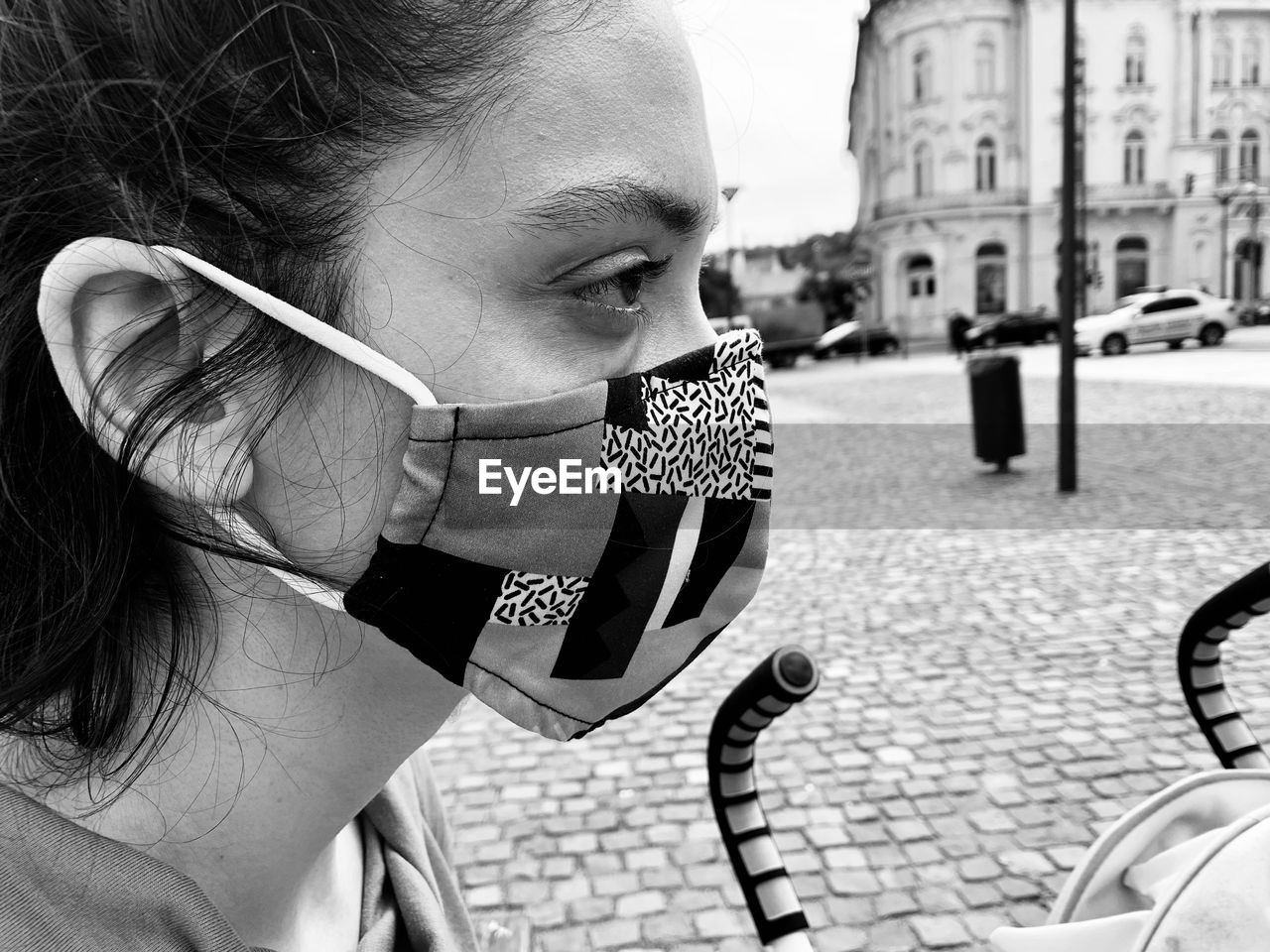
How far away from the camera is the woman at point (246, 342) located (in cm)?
102

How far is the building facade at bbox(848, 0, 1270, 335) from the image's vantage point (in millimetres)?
47188

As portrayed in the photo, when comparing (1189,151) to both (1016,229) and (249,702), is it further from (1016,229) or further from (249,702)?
(249,702)

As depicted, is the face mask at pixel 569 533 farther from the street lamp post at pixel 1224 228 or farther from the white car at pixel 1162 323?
the street lamp post at pixel 1224 228

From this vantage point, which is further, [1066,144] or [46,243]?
[1066,144]

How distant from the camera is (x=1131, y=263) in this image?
162 ft

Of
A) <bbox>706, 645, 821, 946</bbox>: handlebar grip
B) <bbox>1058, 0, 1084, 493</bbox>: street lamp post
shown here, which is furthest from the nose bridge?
<bbox>1058, 0, 1084, 493</bbox>: street lamp post

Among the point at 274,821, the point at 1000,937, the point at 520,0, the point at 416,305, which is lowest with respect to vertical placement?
the point at 1000,937

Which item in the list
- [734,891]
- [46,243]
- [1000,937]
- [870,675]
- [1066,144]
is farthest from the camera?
[1066,144]

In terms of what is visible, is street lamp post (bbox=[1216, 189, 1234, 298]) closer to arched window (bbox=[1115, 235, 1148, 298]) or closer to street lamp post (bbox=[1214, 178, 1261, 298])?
street lamp post (bbox=[1214, 178, 1261, 298])

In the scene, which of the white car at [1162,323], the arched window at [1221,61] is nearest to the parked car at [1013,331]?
the white car at [1162,323]

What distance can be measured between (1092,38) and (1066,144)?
147 feet

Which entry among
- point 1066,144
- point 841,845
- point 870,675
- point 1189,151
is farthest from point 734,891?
point 1189,151

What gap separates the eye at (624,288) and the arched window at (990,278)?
1973 inches

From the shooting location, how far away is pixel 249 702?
1.16m
